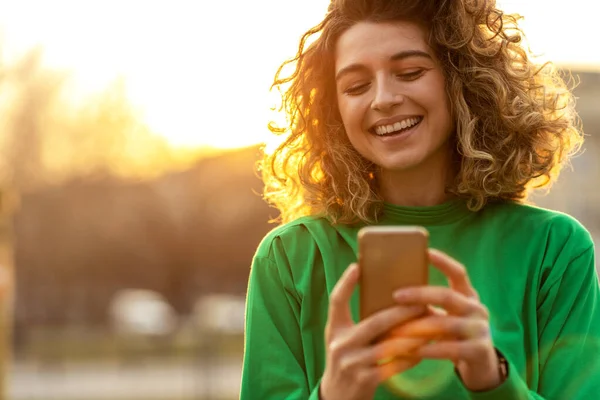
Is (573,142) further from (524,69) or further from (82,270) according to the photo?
(82,270)

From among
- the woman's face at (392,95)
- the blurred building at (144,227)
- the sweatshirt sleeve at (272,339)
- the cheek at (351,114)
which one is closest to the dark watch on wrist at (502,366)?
the sweatshirt sleeve at (272,339)

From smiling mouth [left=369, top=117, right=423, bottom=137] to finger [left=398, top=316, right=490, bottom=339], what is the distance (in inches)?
27.3

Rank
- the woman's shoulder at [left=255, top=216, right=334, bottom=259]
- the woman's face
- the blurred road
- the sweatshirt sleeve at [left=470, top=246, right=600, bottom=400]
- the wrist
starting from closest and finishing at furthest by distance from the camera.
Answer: the wrist < the sweatshirt sleeve at [left=470, top=246, right=600, bottom=400] < the woman's face < the woman's shoulder at [left=255, top=216, right=334, bottom=259] < the blurred road

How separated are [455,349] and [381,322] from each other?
0.15 m

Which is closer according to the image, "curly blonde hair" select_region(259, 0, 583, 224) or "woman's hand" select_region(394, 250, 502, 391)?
"woman's hand" select_region(394, 250, 502, 391)

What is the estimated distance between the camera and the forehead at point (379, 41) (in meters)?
2.39

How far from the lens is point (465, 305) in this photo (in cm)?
178

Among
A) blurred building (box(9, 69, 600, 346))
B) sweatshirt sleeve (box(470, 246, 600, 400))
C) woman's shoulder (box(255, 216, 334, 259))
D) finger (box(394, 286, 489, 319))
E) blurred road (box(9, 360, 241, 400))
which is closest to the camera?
finger (box(394, 286, 489, 319))

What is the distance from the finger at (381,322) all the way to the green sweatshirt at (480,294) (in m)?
0.41

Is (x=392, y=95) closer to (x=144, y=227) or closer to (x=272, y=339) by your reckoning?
(x=272, y=339)

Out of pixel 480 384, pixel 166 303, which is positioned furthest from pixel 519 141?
pixel 166 303

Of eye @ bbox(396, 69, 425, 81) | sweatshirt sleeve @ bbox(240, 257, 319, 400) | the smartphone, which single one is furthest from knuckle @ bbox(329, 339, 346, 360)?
eye @ bbox(396, 69, 425, 81)

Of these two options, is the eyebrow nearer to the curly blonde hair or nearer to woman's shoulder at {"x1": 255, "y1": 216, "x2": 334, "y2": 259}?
the curly blonde hair

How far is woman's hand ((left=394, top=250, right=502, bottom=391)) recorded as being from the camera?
1.78 metres
